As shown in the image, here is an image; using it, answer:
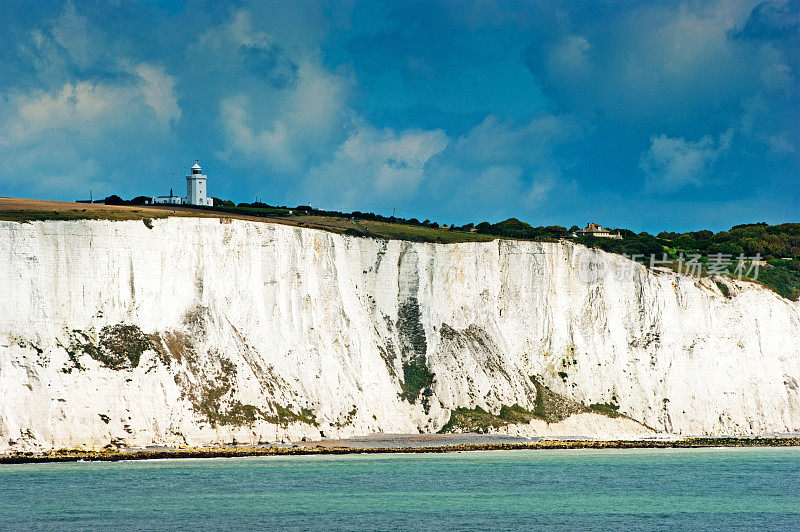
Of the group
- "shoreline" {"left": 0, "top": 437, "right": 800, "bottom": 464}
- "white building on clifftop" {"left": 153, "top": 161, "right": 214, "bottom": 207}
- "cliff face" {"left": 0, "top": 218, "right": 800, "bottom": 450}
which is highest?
"white building on clifftop" {"left": 153, "top": 161, "right": 214, "bottom": 207}

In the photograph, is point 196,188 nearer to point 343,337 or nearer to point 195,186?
point 195,186

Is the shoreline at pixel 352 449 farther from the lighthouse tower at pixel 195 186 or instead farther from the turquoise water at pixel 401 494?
the lighthouse tower at pixel 195 186

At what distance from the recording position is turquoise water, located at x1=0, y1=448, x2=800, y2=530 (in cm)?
4547

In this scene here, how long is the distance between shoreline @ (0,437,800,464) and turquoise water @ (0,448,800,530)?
2.37 feet

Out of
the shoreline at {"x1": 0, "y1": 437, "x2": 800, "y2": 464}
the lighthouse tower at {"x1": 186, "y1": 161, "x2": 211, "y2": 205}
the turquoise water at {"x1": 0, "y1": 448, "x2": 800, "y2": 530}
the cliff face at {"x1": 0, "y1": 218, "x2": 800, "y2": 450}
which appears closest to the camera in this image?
the turquoise water at {"x1": 0, "y1": 448, "x2": 800, "y2": 530}

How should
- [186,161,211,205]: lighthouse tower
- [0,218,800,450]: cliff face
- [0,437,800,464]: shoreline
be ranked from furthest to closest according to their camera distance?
[186,161,211,205]: lighthouse tower
[0,218,800,450]: cliff face
[0,437,800,464]: shoreline

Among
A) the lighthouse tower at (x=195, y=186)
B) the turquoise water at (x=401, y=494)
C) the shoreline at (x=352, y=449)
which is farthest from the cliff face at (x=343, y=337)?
the lighthouse tower at (x=195, y=186)

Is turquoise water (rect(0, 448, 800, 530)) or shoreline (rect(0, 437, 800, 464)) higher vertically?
shoreline (rect(0, 437, 800, 464))

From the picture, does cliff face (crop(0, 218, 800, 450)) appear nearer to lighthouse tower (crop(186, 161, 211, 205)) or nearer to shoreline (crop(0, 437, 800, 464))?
shoreline (crop(0, 437, 800, 464))

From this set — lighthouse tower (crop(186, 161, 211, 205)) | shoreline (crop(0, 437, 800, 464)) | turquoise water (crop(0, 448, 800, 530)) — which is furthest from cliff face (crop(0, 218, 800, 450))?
lighthouse tower (crop(186, 161, 211, 205))

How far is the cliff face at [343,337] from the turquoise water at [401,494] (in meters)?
5.26

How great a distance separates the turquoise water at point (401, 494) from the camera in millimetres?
45469

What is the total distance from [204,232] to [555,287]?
28656 mm

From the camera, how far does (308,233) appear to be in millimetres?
79062
